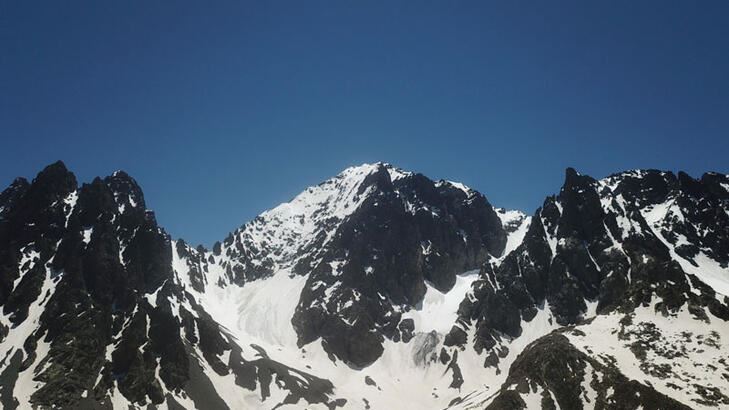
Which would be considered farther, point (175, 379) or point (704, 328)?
point (175, 379)

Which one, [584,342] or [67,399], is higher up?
[67,399]

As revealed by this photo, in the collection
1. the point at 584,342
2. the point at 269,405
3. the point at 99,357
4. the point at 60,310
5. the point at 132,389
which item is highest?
the point at 60,310

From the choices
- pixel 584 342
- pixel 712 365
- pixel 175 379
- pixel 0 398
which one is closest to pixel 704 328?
pixel 712 365

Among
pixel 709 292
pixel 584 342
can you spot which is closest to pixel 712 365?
pixel 584 342

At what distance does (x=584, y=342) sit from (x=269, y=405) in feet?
342

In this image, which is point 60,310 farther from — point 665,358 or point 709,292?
point 709,292

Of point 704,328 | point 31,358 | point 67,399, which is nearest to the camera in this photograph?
point 704,328

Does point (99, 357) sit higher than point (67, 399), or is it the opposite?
point (99, 357)

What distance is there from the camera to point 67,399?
16062cm

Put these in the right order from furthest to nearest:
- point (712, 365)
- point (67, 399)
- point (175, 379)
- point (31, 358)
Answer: point (175, 379) → point (31, 358) → point (67, 399) → point (712, 365)

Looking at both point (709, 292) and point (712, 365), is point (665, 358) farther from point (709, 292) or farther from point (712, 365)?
point (709, 292)

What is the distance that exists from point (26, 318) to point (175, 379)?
54.3 m

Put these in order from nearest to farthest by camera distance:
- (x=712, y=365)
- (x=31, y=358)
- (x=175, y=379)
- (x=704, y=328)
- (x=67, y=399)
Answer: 1. (x=712, y=365)
2. (x=704, y=328)
3. (x=67, y=399)
4. (x=31, y=358)
5. (x=175, y=379)

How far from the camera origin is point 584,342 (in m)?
156
